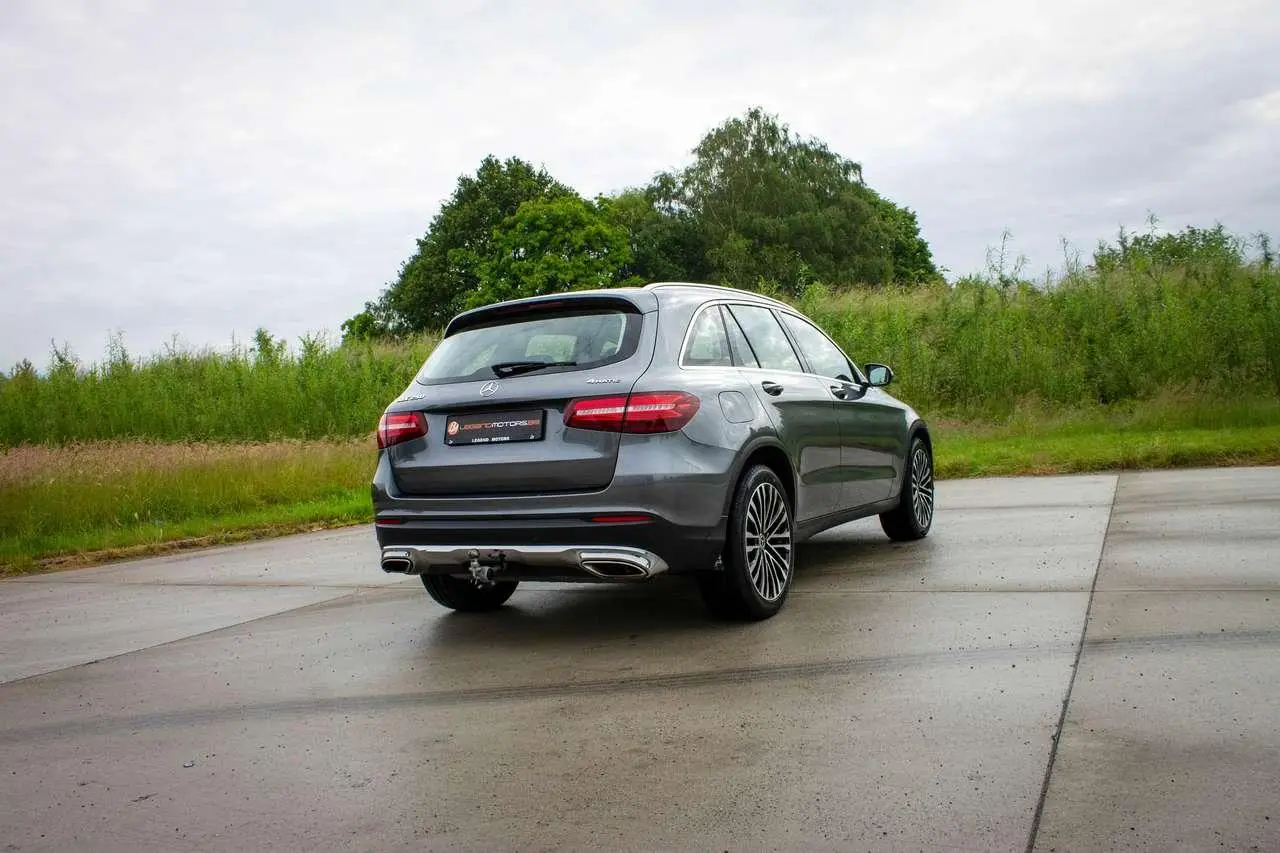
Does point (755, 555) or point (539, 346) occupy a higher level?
point (539, 346)

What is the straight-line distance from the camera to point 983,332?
22.2m

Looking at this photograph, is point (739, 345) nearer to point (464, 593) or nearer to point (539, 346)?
point (539, 346)

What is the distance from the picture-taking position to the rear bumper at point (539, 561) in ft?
18.3

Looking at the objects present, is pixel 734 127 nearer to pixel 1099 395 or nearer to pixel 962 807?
pixel 1099 395

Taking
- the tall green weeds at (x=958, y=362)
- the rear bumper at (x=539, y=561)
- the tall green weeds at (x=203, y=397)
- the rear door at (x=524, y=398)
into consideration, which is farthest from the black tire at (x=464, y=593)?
the tall green weeds at (x=203, y=397)

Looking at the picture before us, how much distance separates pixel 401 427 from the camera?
6262mm

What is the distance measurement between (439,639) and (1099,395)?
17119 millimetres

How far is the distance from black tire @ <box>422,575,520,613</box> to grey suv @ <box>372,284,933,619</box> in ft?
0.07

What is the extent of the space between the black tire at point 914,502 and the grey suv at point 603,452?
2.09 metres

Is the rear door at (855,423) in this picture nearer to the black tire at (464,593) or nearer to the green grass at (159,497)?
the black tire at (464,593)

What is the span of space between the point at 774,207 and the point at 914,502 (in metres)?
54.6

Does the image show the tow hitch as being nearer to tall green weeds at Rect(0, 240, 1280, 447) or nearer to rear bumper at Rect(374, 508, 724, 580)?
rear bumper at Rect(374, 508, 724, 580)

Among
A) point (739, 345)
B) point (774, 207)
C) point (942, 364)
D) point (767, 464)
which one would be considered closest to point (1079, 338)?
point (942, 364)

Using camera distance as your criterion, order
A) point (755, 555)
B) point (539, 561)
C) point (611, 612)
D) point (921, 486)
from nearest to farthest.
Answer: point (539, 561), point (755, 555), point (611, 612), point (921, 486)
